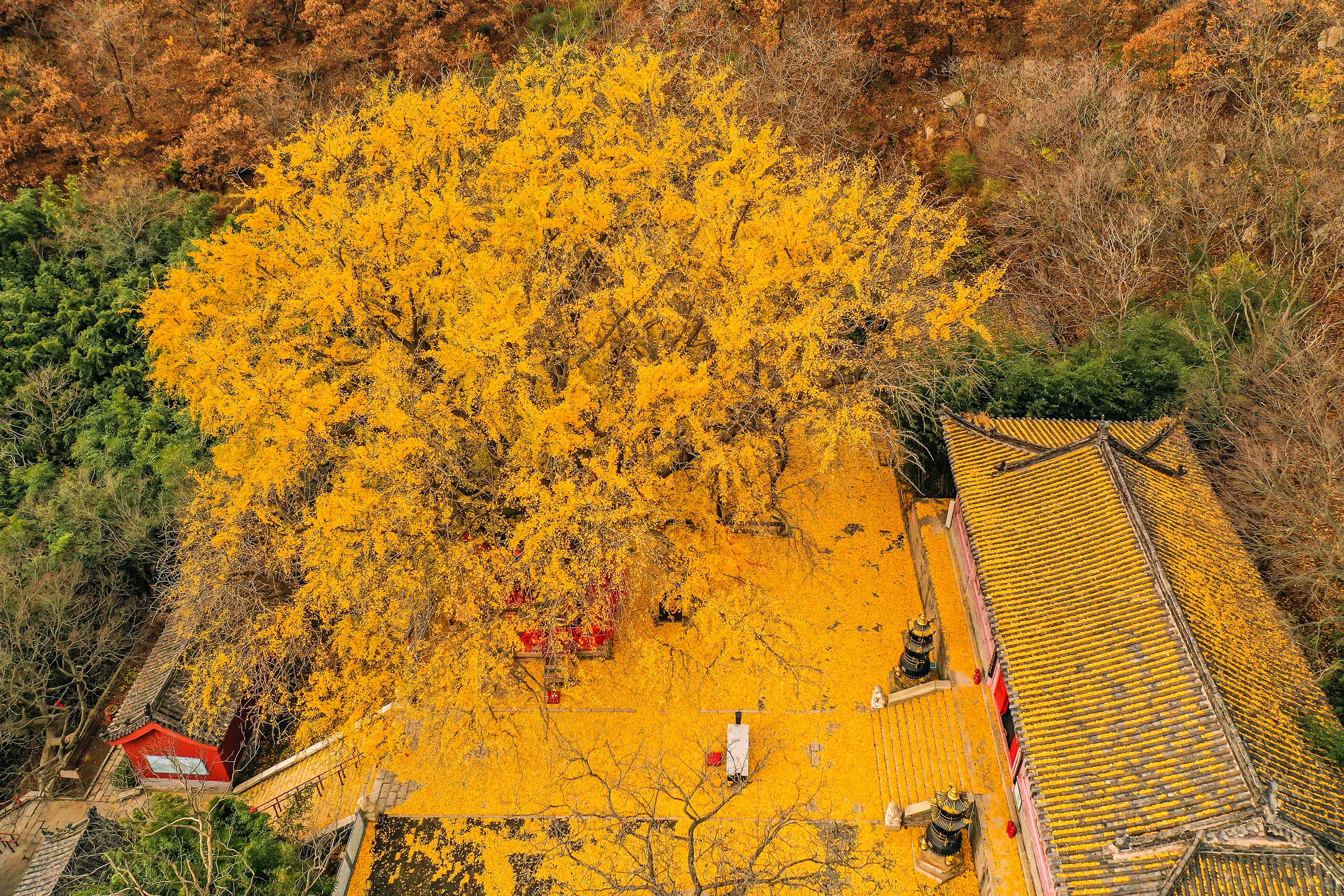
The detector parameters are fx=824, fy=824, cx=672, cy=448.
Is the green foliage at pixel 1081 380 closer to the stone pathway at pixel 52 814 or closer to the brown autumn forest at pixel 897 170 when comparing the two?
the brown autumn forest at pixel 897 170

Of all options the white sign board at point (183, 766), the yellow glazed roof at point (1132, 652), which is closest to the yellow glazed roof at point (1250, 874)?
the yellow glazed roof at point (1132, 652)

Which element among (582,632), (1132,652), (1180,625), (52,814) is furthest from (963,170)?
(52,814)

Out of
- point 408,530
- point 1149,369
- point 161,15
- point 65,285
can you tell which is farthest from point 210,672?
point 161,15

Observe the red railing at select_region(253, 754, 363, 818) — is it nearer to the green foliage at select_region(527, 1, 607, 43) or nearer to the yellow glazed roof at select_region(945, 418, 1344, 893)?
the yellow glazed roof at select_region(945, 418, 1344, 893)

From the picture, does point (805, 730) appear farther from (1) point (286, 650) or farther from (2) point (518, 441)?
(1) point (286, 650)

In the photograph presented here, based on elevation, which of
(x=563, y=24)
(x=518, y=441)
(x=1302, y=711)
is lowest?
(x=1302, y=711)
